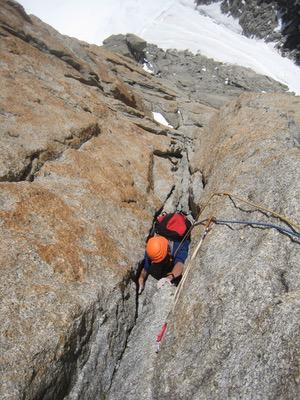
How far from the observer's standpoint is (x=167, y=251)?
8266 mm

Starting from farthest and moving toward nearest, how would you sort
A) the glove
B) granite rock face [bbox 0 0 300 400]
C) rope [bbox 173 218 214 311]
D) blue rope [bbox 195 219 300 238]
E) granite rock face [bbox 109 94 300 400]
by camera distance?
1. the glove
2. rope [bbox 173 218 214 311]
3. blue rope [bbox 195 219 300 238]
4. granite rock face [bbox 0 0 300 400]
5. granite rock face [bbox 109 94 300 400]

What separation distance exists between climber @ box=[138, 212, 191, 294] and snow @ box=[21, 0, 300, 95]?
5919 centimetres

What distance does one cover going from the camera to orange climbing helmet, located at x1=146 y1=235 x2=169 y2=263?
808 cm

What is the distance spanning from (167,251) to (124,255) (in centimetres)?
104

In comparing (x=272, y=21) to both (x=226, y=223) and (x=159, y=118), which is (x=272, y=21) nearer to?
(x=159, y=118)

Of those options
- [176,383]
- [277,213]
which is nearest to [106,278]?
[176,383]

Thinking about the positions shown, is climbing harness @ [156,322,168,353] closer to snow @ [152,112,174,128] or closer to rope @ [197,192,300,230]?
rope @ [197,192,300,230]

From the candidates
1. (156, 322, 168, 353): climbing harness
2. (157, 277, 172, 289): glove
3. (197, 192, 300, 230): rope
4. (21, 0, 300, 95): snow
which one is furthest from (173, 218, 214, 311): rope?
(21, 0, 300, 95): snow

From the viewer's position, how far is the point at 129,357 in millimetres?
6824

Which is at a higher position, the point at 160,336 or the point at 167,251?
the point at 167,251

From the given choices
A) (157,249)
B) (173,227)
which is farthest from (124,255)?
(173,227)

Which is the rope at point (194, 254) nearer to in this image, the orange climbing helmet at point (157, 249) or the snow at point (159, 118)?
the orange climbing helmet at point (157, 249)

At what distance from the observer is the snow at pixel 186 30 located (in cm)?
6562

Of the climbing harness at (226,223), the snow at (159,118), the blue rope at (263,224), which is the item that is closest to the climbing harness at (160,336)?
the climbing harness at (226,223)
